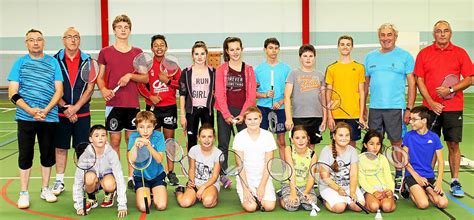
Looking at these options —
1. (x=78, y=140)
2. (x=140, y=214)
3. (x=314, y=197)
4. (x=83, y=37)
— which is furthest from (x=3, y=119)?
(x=314, y=197)

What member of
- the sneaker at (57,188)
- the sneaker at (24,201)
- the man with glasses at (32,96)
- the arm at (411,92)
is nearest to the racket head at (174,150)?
the man with glasses at (32,96)

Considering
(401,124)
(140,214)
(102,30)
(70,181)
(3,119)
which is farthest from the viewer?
(102,30)

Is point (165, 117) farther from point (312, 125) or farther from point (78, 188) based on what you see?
point (312, 125)

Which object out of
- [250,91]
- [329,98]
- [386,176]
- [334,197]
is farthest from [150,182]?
[386,176]

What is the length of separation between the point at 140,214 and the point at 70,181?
1989mm

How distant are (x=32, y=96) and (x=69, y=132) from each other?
656 millimetres

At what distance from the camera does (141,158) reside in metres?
5.99

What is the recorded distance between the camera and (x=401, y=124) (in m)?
6.83

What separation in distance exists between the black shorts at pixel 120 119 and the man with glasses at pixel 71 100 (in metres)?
0.26

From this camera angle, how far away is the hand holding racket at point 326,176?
5.94m

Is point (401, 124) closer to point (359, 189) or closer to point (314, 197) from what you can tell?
point (359, 189)

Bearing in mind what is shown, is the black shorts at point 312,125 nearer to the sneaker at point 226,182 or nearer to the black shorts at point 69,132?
the sneaker at point 226,182

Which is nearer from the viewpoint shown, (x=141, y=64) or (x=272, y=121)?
(x=141, y=64)

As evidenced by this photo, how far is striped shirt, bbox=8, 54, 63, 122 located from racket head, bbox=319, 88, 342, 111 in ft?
10.0
